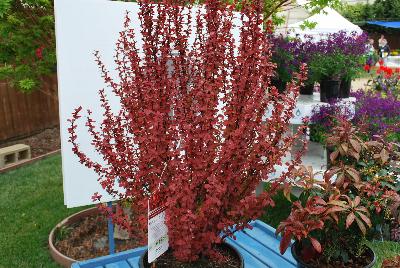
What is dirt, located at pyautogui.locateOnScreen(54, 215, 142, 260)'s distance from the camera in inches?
165

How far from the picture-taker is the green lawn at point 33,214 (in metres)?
4.29

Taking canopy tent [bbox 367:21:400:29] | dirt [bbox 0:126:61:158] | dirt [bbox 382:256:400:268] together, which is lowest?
dirt [bbox 0:126:61:158]

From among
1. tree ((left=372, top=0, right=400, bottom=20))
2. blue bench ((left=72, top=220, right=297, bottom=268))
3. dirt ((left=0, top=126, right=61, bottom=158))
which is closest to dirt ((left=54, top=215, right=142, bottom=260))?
blue bench ((left=72, top=220, right=297, bottom=268))

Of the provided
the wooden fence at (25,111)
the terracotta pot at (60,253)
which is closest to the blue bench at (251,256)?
the terracotta pot at (60,253)

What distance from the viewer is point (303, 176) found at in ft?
8.70

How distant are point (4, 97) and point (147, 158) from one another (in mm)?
7003

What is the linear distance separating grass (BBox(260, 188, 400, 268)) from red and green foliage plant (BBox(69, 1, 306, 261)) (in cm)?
210

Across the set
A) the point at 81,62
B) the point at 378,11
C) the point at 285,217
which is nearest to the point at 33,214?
the point at 81,62

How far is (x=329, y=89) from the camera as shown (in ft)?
14.4

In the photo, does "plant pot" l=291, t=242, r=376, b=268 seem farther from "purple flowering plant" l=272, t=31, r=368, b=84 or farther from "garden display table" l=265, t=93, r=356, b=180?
"purple flowering plant" l=272, t=31, r=368, b=84

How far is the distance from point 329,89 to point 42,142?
5.95 metres

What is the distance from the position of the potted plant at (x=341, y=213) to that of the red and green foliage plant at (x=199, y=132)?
8.6 inches

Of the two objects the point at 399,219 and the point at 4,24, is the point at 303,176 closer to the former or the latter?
the point at 399,219

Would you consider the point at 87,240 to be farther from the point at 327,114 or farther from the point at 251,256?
the point at 327,114
